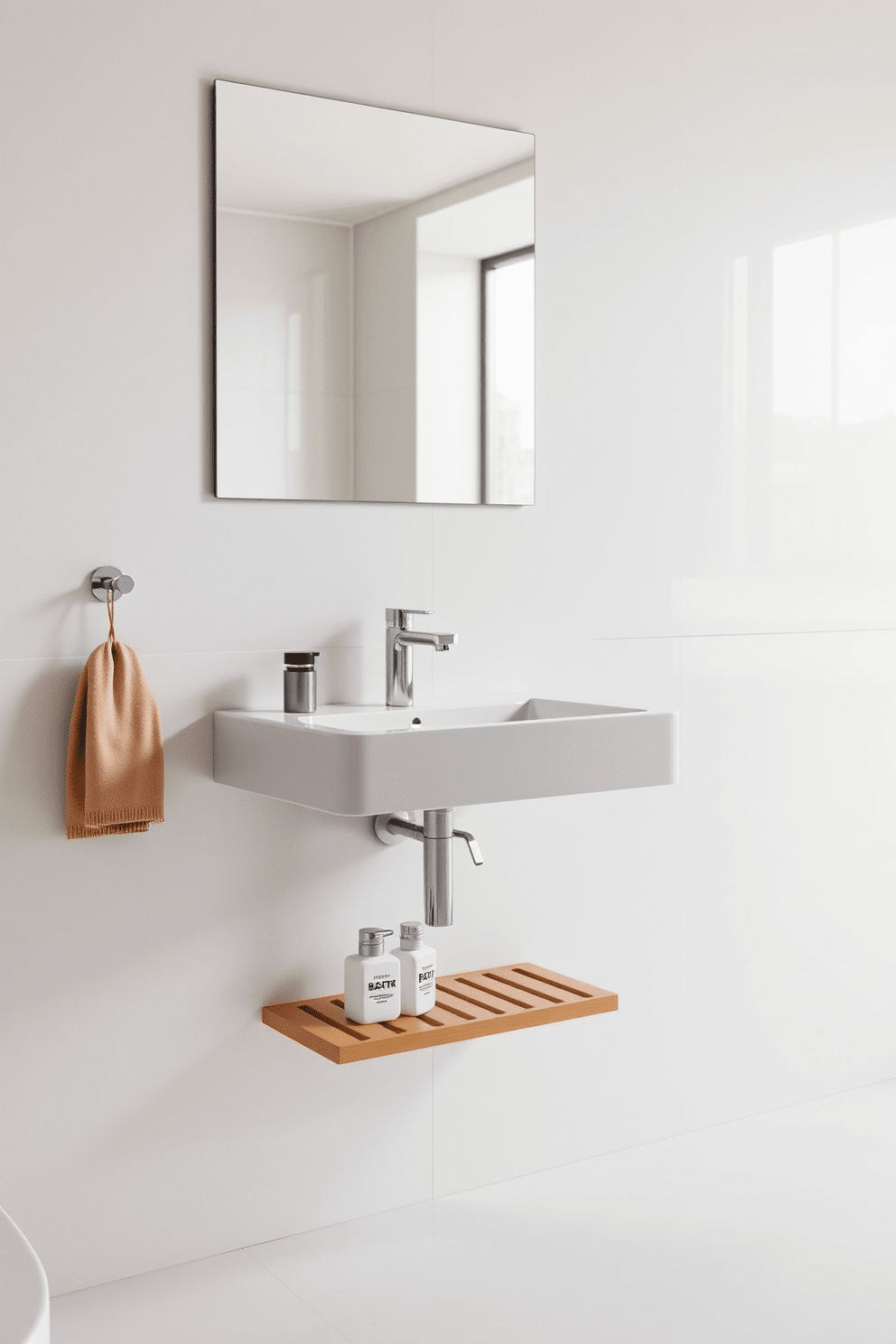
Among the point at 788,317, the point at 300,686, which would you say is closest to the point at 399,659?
the point at 300,686

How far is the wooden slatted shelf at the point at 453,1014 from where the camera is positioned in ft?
6.58

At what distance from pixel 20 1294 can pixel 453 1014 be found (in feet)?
3.86

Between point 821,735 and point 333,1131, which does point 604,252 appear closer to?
point 821,735

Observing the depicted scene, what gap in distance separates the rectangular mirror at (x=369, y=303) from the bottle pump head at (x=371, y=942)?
27.3 inches

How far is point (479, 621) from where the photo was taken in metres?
2.34

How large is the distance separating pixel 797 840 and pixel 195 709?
4.34 ft

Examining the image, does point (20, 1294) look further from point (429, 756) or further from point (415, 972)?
point (415, 972)

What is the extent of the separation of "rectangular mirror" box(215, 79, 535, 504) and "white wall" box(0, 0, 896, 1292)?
0.05 metres

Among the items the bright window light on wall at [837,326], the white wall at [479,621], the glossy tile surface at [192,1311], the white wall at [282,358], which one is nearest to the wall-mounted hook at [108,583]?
the white wall at [479,621]

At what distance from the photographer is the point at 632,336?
2477 mm

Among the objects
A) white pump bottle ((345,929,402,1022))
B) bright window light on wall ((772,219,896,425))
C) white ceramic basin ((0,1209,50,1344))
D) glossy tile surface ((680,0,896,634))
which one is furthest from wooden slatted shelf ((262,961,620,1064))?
bright window light on wall ((772,219,896,425))

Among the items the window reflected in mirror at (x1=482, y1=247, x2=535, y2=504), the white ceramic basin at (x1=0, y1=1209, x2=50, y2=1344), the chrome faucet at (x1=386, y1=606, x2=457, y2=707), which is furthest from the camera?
the window reflected in mirror at (x1=482, y1=247, x2=535, y2=504)

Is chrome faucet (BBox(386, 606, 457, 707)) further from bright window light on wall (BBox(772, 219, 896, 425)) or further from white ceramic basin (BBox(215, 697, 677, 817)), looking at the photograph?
bright window light on wall (BBox(772, 219, 896, 425))

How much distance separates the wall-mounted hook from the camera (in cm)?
198
